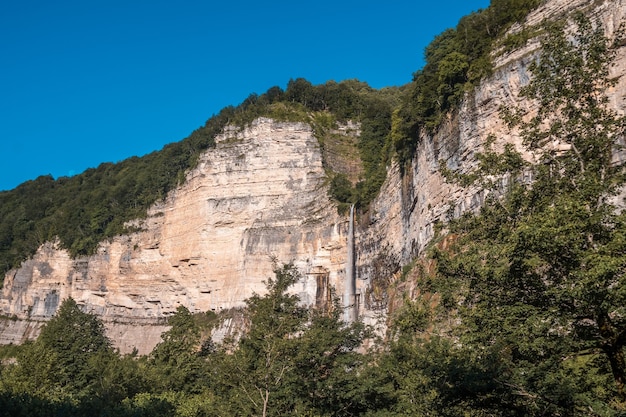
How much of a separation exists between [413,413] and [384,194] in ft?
84.2

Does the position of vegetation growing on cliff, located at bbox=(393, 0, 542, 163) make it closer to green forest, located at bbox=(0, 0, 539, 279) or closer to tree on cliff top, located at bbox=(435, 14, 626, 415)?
green forest, located at bbox=(0, 0, 539, 279)

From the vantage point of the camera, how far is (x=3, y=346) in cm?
6350

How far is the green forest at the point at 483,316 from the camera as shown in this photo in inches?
285

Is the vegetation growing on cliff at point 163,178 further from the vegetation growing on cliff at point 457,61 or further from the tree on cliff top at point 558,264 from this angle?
the tree on cliff top at point 558,264

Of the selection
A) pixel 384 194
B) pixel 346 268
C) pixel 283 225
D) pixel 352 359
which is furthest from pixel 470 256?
pixel 283 225

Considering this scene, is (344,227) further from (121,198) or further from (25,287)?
(25,287)

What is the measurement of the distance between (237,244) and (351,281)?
46.0 ft

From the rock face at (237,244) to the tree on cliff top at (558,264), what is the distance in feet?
66.5

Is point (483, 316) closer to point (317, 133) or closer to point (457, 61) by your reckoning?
point (457, 61)

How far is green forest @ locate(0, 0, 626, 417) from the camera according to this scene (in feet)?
23.7

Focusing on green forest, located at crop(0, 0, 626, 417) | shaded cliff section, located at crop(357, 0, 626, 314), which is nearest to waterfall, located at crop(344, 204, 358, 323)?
shaded cliff section, located at crop(357, 0, 626, 314)

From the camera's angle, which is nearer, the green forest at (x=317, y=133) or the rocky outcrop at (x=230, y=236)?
the green forest at (x=317, y=133)

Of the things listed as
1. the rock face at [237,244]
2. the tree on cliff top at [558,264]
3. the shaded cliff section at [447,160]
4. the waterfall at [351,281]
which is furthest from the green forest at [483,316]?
the waterfall at [351,281]

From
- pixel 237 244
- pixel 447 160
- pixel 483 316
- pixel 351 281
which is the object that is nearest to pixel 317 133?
pixel 237 244
